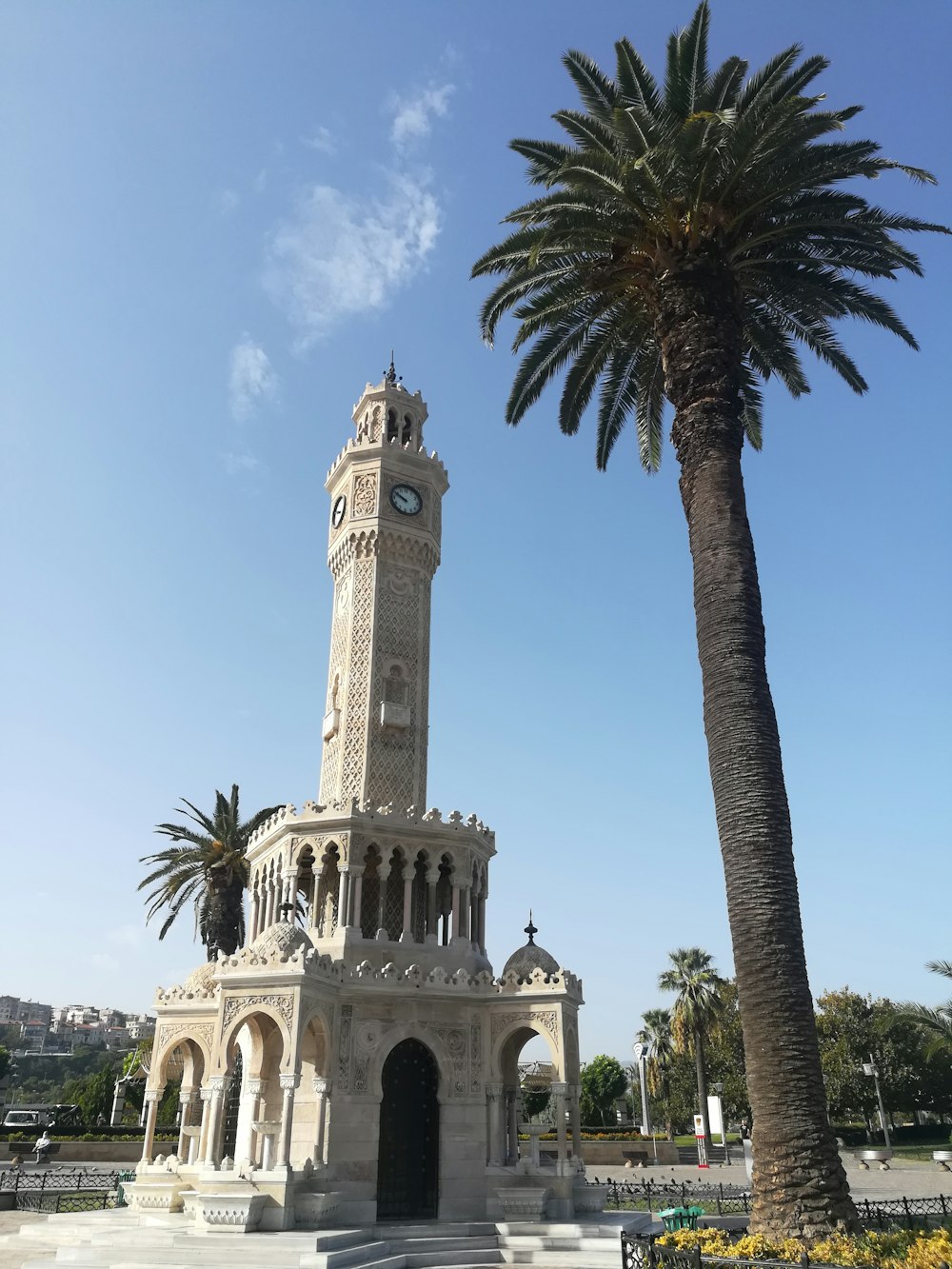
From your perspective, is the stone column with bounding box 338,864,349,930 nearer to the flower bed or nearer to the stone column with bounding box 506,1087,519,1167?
the stone column with bounding box 506,1087,519,1167

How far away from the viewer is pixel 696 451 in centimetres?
1564

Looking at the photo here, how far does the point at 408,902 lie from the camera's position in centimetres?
2522

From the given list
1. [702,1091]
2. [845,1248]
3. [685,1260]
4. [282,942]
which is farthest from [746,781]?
[702,1091]

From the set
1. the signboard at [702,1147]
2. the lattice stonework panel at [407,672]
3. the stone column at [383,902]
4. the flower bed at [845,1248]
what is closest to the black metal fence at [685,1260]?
the flower bed at [845,1248]

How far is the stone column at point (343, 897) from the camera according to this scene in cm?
2451

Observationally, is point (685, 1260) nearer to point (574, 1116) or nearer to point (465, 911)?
point (574, 1116)

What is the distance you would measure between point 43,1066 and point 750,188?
678 feet

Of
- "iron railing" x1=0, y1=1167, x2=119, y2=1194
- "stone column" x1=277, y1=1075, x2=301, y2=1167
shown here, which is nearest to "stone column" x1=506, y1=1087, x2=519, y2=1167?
"stone column" x1=277, y1=1075, x2=301, y2=1167

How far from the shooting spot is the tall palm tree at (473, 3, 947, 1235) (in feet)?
40.8

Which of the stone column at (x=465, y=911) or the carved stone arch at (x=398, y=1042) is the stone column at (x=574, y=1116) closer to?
the carved stone arch at (x=398, y=1042)

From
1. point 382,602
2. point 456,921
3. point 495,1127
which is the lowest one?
point 495,1127

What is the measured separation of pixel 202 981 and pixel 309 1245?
9465mm

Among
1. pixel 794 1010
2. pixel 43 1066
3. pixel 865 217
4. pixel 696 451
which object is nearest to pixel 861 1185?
pixel 794 1010

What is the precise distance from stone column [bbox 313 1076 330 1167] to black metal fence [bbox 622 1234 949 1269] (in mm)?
12677
